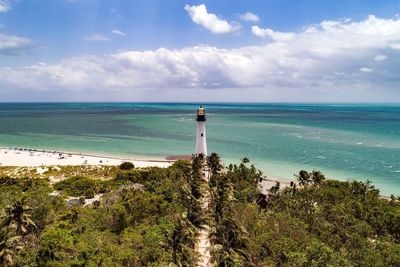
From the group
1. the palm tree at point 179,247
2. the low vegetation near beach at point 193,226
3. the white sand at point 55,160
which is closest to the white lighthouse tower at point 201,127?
the low vegetation near beach at point 193,226

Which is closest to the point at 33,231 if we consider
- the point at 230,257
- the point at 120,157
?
the point at 230,257

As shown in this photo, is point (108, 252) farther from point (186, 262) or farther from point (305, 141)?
A: point (305, 141)

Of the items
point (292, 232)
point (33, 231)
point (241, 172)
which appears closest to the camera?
point (292, 232)

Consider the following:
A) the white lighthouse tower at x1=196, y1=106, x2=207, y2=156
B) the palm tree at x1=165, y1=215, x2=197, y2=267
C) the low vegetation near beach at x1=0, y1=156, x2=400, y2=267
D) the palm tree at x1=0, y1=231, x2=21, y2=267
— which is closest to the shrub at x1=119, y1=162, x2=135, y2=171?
the low vegetation near beach at x1=0, y1=156, x2=400, y2=267

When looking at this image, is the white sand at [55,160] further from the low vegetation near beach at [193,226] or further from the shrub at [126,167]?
the low vegetation near beach at [193,226]

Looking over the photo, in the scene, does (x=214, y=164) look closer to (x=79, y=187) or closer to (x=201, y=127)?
(x=201, y=127)

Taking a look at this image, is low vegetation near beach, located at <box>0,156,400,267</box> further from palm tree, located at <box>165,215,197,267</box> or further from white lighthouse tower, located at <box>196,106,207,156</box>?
white lighthouse tower, located at <box>196,106,207,156</box>
